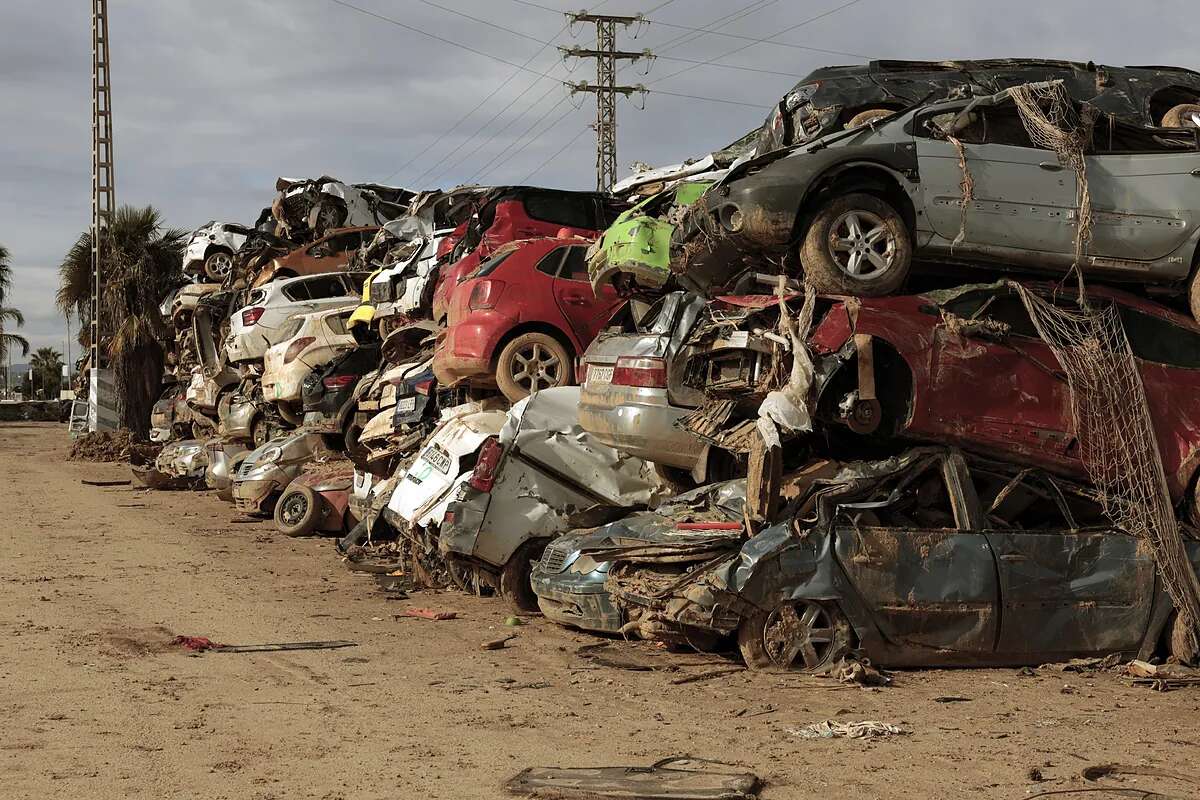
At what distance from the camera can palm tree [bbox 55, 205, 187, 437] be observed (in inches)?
1474

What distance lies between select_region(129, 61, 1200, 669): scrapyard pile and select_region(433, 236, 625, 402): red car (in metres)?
0.03

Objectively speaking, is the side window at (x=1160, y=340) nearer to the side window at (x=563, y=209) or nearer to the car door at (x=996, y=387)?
the car door at (x=996, y=387)

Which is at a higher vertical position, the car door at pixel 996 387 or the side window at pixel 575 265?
the side window at pixel 575 265

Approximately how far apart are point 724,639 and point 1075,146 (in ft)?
16.1

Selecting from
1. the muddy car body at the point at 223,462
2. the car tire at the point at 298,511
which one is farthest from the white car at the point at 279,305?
the car tire at the point at 298,511

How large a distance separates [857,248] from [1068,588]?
299 cm

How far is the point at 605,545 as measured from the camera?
8891mm

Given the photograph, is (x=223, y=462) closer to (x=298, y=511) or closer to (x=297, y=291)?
(x=297, y=291)

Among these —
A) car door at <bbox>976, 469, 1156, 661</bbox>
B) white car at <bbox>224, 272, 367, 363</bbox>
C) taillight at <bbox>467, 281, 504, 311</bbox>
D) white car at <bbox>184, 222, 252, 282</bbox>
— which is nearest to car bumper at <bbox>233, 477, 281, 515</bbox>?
white car at <bbox>224, 272, 367, 363</bbox>

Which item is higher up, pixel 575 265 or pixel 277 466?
pixel 575 265

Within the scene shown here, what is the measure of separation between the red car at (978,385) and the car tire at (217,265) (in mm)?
27458

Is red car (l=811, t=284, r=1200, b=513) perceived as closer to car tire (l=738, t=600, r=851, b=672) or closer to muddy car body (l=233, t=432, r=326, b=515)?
car tire (l=738, t=600, r=851, b=672)

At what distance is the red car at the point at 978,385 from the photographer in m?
8.56

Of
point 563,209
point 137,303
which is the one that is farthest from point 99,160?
point 563,209
